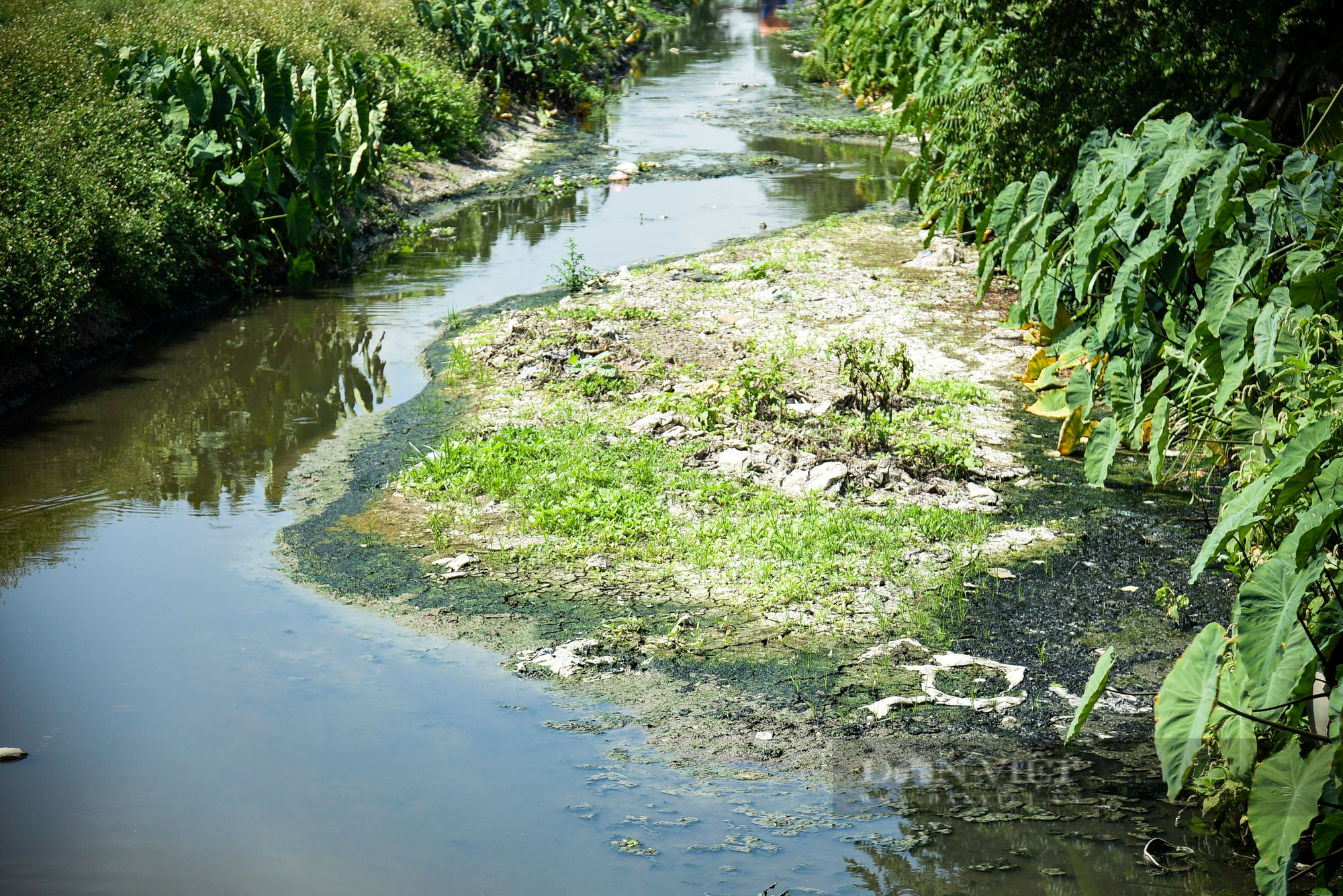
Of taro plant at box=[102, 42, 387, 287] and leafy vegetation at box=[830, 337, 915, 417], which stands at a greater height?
taro plant at box=[102, 42, 387, 287]

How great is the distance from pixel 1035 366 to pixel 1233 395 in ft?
8.05

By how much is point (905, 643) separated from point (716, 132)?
43.5 ft

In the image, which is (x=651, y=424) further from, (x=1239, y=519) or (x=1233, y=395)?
(x=1239, y=519)

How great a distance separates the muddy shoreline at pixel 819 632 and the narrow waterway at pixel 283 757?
14 cm

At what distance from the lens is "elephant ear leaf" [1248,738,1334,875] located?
2564mm

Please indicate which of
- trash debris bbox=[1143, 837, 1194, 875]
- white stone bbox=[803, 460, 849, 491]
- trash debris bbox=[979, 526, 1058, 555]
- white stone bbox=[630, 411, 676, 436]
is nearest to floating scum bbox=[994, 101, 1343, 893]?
trash debris bbox=[1143, 837, 1194, 875]

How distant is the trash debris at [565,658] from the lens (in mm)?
4301

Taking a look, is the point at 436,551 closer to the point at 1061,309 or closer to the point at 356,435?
the point at 356,435

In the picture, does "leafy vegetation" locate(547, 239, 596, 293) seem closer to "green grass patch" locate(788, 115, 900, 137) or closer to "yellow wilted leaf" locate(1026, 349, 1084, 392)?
"yellow wilted leaf" locate(1026, 349, 1084, 392)

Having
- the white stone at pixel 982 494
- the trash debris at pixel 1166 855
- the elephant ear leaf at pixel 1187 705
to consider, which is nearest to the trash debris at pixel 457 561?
the white stone at pixel 982 494

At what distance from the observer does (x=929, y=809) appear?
348cm

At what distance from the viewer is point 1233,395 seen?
4453mm

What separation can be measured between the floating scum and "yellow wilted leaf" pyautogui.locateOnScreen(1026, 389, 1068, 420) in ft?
0.08

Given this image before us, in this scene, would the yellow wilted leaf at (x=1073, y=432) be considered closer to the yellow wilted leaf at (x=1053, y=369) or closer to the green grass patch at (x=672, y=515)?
the yellow wilted leaf at (x=1053, y=369)
